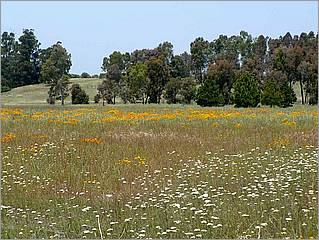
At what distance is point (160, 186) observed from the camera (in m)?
7.93

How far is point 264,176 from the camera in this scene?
800 centimetres

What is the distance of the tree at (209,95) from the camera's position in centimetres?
5162

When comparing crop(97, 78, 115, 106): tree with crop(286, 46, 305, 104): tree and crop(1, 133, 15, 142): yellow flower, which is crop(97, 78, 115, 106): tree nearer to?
crop(286, 46, 305, 104): tree

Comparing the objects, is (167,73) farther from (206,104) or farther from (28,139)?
(28,139)

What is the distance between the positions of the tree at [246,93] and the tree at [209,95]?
110 inches

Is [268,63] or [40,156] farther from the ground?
[268,63]

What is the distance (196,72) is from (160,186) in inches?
2884

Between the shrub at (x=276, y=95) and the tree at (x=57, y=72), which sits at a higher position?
the tree at (x=57, y=72)

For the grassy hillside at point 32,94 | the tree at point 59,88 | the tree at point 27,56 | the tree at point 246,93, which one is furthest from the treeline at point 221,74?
the tree at point 27,56

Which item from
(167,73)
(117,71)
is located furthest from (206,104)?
(117,71)

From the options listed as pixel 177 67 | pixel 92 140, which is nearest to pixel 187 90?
pixel 177 67

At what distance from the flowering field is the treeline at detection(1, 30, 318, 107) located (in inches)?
1434

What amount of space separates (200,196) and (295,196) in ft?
3.91

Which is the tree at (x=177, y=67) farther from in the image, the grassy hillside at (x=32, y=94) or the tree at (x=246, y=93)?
the tree at (x=246, y=93)
